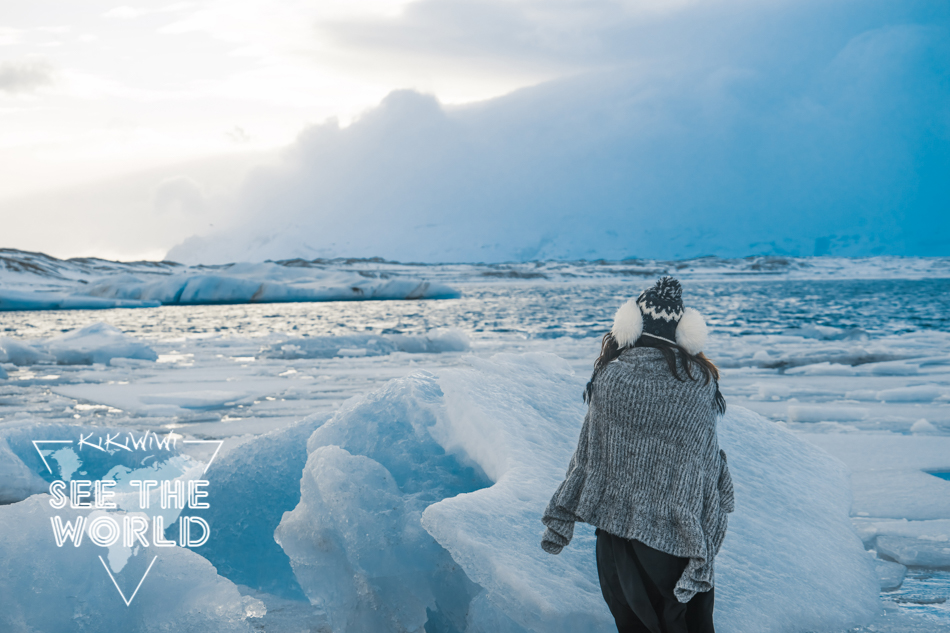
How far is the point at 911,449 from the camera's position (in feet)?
15.3

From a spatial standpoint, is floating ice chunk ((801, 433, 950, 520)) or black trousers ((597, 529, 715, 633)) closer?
black trousers ((597, 529, 715, 633))

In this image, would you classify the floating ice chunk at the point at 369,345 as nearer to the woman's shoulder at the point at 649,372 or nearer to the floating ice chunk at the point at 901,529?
the floating ice chunk at the point at 901,529

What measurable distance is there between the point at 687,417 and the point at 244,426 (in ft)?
15.4

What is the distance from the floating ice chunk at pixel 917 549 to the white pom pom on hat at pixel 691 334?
83.0 inches

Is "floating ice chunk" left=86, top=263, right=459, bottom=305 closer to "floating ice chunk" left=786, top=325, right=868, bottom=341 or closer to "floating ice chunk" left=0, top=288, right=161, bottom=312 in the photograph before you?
"floating ice chunk" left=0, top=288, right=161, bottom=312

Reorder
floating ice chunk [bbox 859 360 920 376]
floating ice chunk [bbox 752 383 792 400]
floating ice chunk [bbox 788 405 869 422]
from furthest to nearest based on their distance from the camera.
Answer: floating ice chunk [bbox 859 360 920 376], floating ice chunk [bbox 752 383 792 400], floating ice chunk [bbox 788 405 869 422]

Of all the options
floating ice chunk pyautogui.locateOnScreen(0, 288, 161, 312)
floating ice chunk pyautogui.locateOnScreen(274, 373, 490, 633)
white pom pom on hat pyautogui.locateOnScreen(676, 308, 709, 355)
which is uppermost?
white pom pom on hat pyautogui.locateOnScreen(676, 308, 709, 355)

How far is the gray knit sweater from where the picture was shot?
5.48 feet

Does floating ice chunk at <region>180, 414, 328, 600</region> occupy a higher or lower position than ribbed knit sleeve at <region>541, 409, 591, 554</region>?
lower

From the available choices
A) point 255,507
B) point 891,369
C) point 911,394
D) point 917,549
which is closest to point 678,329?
point 917,549

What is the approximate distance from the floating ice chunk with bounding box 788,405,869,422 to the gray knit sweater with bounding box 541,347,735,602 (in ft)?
14.8

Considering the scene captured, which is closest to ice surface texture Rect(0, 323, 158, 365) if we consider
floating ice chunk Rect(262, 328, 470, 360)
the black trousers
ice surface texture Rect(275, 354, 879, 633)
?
floating ice chunk Rect(262, 328, 470, 360)

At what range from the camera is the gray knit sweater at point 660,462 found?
1669 mm

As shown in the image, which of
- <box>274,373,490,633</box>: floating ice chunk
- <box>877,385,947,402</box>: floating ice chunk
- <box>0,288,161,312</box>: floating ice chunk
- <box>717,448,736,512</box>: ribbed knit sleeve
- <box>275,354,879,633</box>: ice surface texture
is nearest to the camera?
<box>717,448,736,512</box>: ribbed knit sleeve
